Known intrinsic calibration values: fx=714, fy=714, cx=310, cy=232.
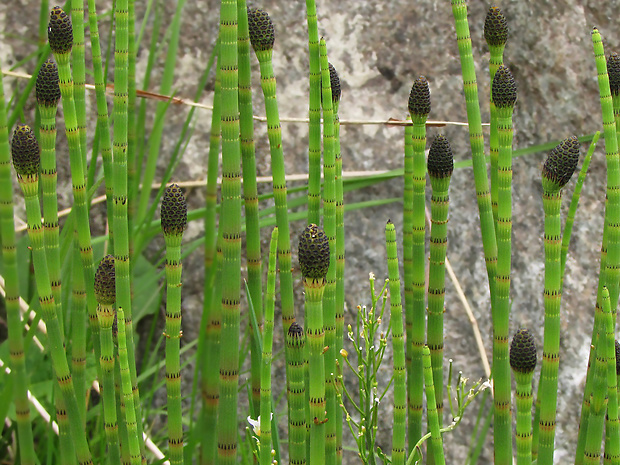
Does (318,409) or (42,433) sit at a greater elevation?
(318,409)

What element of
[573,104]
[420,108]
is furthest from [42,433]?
[573,104]

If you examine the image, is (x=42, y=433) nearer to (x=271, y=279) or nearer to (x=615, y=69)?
(x=271, y=279)

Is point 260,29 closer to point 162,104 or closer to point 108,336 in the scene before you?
point 108,336

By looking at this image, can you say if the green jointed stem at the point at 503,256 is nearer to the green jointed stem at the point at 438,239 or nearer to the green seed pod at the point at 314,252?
the green jointed stem at the point at 438,239

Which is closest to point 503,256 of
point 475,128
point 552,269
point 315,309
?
point 552,269

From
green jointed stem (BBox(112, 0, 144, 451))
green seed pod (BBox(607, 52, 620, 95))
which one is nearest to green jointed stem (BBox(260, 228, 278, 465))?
green jointed stem (BBox(112, 0, 144, 451))
